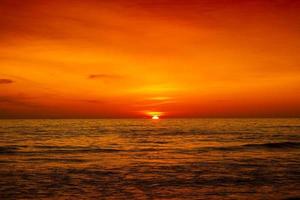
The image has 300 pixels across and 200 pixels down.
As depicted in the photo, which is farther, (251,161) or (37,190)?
(251,161)

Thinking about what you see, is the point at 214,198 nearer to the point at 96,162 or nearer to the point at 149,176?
the point at 149,176

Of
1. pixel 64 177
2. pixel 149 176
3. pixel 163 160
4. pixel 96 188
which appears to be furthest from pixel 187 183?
pixel 163 160

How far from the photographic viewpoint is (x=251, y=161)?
27672 millimetres

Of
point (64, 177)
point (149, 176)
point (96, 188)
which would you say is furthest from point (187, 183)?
point (64, 177)

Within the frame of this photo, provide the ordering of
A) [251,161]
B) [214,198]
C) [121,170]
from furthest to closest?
[251,161] → [121,170] → [214,198]

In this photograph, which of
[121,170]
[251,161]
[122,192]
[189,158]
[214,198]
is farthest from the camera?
[189,158]

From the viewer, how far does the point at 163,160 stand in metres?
28.4

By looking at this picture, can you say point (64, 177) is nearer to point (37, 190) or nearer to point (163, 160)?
point (37, 190)

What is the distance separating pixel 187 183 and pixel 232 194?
9.96 ft

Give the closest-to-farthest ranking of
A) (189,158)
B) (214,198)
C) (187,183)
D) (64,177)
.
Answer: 1. (214,198)
2. (187,183)
3. (64,177)
4. (189,158)

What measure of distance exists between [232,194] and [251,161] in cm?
1226

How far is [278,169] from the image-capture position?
23.0m

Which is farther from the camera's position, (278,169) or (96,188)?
(278,169)

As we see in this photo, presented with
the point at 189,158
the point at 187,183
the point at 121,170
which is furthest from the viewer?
the point at 189,158
